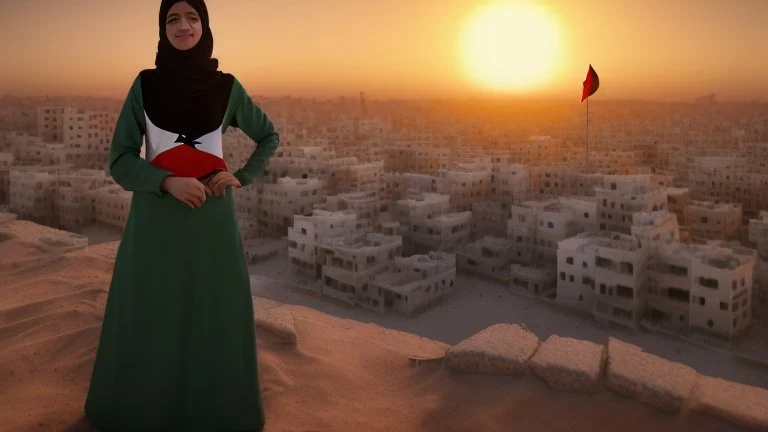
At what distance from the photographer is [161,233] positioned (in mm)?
A: 4293

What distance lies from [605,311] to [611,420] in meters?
16.6

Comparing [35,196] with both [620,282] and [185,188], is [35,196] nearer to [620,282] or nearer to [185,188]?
[620,282]

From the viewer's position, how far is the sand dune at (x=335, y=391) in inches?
184

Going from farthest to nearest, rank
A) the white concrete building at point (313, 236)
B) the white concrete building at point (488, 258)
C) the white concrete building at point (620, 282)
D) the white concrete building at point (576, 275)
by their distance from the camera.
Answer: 1. the white concrete building at point (488, 258)
2. the white concrete building at point (313, 236)
3. the white concrete building at point (576, 275)
4. the white concrete building at point (620, 282)

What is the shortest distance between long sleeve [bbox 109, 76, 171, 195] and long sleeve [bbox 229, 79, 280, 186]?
0.62 metres

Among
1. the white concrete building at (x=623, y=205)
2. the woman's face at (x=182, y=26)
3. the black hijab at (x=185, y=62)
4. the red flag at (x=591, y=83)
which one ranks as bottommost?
the white concrete building at (x=623, y=205)

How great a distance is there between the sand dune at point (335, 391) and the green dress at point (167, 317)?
39 cm

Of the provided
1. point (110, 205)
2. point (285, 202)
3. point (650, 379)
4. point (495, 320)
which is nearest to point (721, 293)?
point (495, 320)

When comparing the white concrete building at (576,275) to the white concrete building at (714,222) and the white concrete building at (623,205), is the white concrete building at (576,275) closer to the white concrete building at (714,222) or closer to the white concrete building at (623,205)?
the white concrete building at (623,205)

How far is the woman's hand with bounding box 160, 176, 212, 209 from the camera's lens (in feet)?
13.6

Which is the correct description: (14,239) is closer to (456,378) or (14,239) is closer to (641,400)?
(456,378)

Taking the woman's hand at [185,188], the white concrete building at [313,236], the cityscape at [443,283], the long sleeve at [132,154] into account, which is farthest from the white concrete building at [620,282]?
the long sleeve at [132,154]

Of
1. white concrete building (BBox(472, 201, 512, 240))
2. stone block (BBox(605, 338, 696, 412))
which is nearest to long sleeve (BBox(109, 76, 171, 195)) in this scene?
stone block (BBox(605, 338, 696, 412))

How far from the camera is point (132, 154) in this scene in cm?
428
